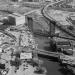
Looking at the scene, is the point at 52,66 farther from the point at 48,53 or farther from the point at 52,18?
the point at 52,18

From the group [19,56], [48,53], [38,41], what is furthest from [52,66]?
[38,41]

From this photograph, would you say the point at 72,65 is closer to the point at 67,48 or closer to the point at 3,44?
the point at 67,48

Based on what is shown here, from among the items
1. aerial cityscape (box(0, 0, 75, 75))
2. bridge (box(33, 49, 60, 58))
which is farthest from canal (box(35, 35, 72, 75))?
bridge (box(33, 49, 60, 58))

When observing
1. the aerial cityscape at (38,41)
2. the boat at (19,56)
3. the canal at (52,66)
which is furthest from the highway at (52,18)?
the boat at (19,56)

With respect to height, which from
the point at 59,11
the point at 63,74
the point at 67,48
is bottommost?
the point at 63,74

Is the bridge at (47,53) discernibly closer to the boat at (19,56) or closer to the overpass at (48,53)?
the overpass at (48,53)

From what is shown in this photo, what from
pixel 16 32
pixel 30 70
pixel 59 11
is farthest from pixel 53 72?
pixel 59 11

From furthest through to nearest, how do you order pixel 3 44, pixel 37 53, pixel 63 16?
pixel 63 16, pixel 3 44, pixel 37 53
